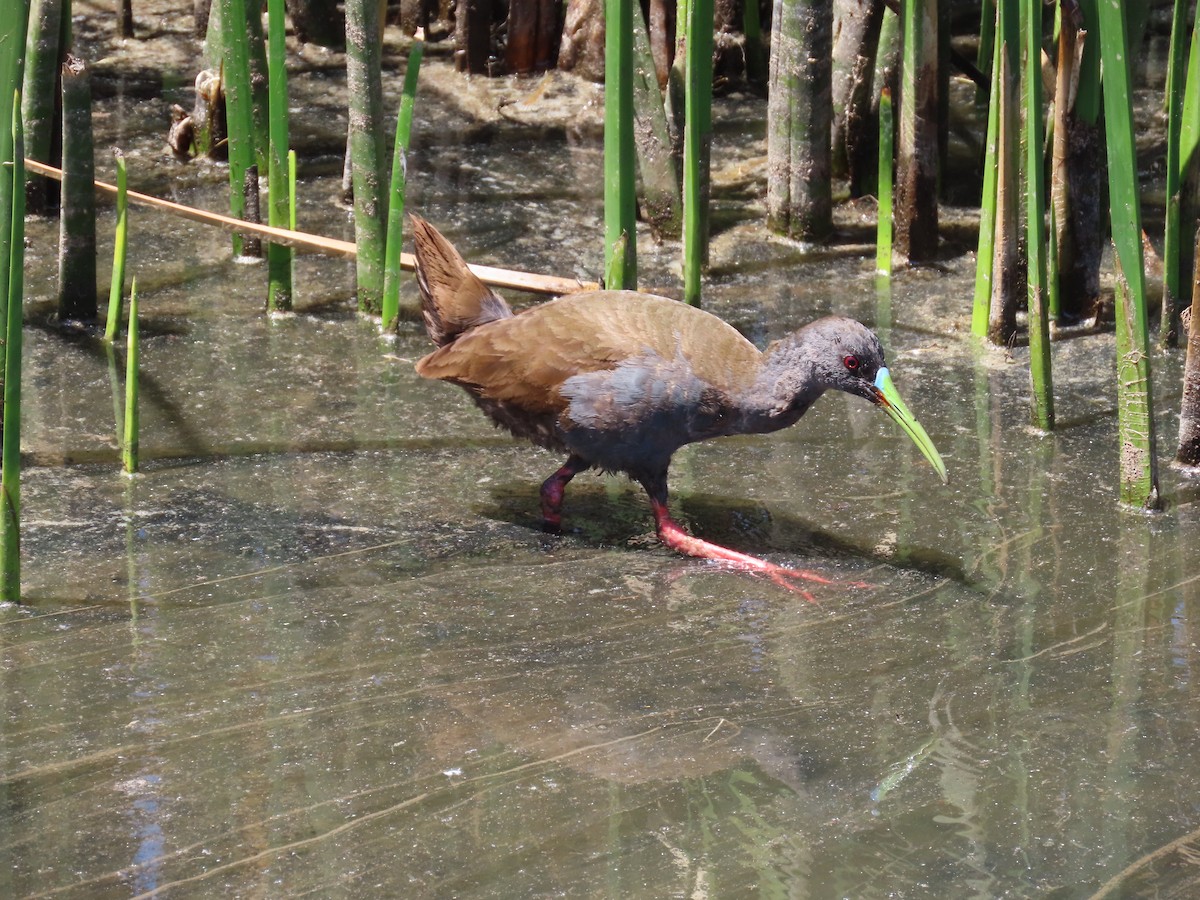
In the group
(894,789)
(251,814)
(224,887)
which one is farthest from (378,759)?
(894,789)

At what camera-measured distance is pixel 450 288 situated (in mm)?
4996

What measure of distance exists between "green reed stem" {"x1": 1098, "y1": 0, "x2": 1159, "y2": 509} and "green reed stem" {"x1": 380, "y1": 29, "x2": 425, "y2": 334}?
2.32m

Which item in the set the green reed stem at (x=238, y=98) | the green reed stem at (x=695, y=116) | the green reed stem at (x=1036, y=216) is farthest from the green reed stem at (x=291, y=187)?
the green reed stem at (x=1036, y=216)

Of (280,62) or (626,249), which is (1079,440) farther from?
(280,62)

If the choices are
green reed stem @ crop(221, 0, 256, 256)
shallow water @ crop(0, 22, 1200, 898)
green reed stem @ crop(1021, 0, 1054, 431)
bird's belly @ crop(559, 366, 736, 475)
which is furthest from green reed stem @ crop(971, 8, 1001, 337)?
green reed stem @ crop(221, 0, 256, 256)

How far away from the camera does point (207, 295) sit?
6.27 metres

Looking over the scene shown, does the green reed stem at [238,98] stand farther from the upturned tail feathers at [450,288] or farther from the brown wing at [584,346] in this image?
the brown wing at [584,346]

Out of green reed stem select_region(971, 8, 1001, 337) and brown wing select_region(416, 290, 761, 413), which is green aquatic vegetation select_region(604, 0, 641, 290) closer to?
brown wing select_region(416, 290, 761, 413)

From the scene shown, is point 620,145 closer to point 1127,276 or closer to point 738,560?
point 738,560

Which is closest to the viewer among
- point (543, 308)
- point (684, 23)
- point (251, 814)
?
point (251, 814)

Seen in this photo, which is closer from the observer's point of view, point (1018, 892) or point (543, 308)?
point (1018, 892)

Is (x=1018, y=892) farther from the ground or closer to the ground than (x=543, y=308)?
closer to the ground

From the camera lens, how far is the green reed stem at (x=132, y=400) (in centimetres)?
440

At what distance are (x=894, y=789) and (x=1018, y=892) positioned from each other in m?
0.40
